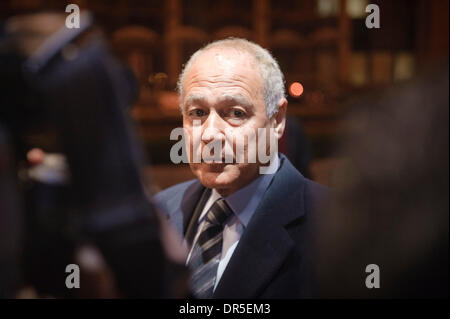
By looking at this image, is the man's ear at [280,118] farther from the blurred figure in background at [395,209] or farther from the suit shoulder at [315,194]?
the blurred figure in background at [395,209]

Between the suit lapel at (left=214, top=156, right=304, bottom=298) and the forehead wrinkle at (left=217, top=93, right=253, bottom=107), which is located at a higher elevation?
the forehead wrinkle at (left=217, top=93, right=253, bottom=107)

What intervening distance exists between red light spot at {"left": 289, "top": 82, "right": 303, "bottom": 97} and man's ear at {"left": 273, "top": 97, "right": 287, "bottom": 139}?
59mm

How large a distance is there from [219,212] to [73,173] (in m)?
0.37

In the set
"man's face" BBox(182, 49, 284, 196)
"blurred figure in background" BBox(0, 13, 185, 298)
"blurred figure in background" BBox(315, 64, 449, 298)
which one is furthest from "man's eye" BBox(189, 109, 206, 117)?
"blurred figure in background" BBox(315, 64, 449, 298)

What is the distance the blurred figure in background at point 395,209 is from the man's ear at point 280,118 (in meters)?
0.29

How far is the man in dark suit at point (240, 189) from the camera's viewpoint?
3.43ft

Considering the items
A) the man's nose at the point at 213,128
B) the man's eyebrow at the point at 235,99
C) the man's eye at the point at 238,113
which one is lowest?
the man's nose at the point at 213,128

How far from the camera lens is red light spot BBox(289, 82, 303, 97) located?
1.19 metres

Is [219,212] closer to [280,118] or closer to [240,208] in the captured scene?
[240,208]

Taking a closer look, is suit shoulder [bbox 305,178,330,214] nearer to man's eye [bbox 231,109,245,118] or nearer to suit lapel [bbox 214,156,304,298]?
suit lapel [bbox 214,156,304,298]

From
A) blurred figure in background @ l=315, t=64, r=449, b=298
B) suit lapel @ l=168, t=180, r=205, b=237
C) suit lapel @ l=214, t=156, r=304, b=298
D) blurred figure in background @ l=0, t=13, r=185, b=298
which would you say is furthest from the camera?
suit lapel @ l=168, t=180, r=205, b=237

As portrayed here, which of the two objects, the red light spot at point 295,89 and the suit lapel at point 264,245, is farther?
the red light spot at point 295,89

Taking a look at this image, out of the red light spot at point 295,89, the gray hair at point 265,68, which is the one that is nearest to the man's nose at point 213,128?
the gray hair at point 265,68

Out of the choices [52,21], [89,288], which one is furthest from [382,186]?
[52,21]
